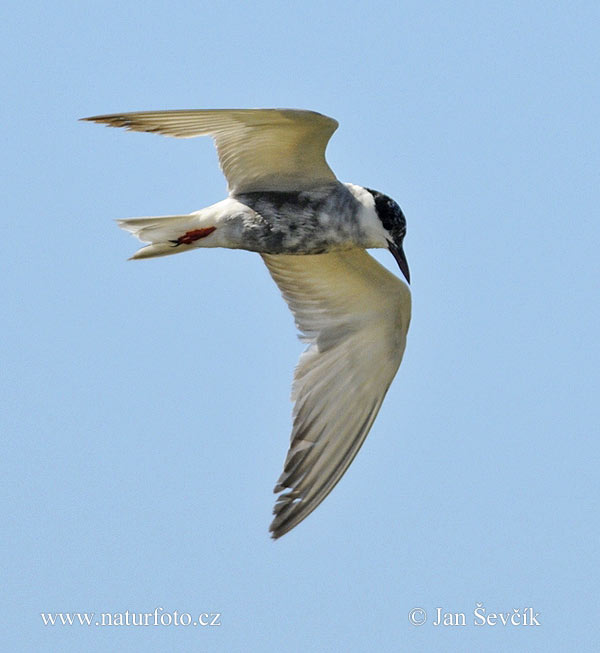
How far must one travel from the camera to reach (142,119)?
8.72 meters

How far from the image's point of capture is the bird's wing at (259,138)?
28.6ft

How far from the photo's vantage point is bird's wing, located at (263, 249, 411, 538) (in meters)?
9.88

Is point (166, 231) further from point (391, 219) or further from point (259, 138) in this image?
point (391, 219)

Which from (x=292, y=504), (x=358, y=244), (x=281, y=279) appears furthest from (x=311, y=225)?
(x=292, y=504)

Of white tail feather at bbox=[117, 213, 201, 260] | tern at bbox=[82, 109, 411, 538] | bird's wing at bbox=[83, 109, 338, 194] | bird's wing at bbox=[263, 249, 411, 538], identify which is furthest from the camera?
bird's wing at bbox=[263, 249, 411, 538]

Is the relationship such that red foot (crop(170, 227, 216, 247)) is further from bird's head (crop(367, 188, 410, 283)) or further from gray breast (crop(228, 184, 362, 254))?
bird's head (crop(367, 188, 410, 283))

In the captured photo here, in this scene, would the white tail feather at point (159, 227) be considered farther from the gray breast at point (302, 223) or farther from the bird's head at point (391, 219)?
the bird's head at point (391, 219)

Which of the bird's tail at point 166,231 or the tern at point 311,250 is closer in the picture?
the tern at point 311,250

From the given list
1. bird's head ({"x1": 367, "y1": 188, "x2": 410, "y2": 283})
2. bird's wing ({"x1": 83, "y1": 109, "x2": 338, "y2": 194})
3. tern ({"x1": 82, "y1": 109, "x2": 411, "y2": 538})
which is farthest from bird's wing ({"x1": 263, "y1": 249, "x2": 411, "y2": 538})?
bird's wing ({"x1": 83, "y1": 109, "x2": 338, "y2": 194})

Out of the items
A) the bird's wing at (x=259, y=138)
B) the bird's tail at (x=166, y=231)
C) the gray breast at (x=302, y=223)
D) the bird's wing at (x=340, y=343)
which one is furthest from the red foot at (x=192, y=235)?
the bird's wing at (x=340, y=343)

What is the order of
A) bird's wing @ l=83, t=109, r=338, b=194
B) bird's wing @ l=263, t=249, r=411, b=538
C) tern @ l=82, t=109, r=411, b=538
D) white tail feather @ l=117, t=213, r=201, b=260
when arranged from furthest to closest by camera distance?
bird's wing @ l=263, t=249, r=411, b=538
white tail feather @ l=117, t=213, r=201, b=260
tern @ l=82, t=109, r=411, b=538
bird's wing @ l=83, t=109, r=338, b=194

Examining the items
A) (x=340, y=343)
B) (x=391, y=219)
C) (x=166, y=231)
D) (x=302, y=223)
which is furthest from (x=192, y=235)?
(x=340, y=343)

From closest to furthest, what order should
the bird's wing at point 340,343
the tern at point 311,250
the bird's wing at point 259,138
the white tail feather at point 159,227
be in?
the bird's wing at point 259,138 < the tern at point 311,250 < the white tail feather at point 159,227 < the bird's wing at point 340,343

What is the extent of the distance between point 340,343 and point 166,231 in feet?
5.83
